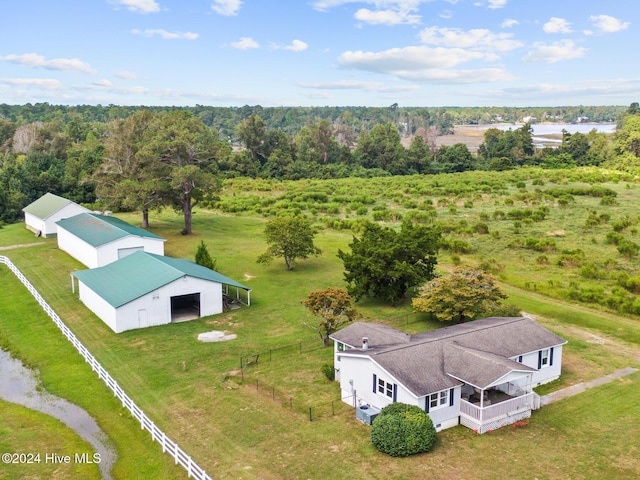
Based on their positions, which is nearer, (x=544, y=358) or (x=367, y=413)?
(x=367, y=413)

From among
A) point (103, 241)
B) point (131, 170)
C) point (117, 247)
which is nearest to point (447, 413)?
point (117, 247)

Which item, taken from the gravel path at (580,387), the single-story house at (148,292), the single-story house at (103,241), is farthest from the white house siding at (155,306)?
the gravel path at (580,387)

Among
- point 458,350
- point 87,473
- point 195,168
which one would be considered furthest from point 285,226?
point 87,473

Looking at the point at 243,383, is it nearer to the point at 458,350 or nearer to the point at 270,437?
the point at 270,437

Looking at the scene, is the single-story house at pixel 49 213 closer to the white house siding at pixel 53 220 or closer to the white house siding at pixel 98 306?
the white house siding at pixel 53 220

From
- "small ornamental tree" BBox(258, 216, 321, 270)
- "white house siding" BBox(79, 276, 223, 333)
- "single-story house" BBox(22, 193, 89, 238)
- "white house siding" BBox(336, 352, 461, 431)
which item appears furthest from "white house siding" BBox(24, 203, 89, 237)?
"white house siding" BBox(336, 352, 461, 431)

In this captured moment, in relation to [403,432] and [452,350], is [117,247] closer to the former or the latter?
[452,350]
